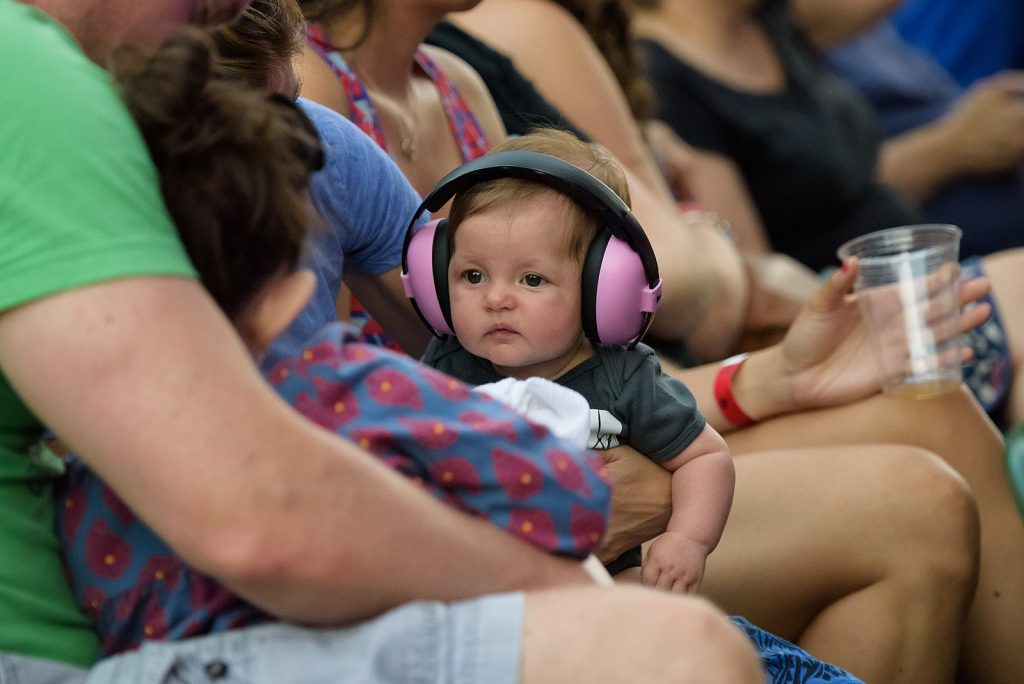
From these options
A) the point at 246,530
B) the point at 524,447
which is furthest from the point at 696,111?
the point at 246,530

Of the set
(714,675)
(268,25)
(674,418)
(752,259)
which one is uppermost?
(268,25)

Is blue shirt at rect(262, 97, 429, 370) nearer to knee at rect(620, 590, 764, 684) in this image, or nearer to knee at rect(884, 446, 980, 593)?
knee at rect(620, 590, 764, 684)

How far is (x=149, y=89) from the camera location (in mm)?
1077

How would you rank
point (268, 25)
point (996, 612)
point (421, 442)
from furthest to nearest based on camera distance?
point (996, 612)
point (268, 25)
point (421, 442)

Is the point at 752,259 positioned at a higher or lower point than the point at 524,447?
lower

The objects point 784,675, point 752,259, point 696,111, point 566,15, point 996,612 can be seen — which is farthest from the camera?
point 696,111

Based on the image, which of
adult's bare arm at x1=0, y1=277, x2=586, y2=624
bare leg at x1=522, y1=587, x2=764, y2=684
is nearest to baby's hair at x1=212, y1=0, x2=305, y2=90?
adult's bare arm at x1=0, y1=277, x2=586, y2=624

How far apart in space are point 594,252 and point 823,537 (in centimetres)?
52

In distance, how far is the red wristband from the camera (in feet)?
6.81

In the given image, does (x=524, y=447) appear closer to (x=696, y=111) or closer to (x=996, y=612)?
(x=996, y=612)

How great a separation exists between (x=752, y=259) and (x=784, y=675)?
157cm

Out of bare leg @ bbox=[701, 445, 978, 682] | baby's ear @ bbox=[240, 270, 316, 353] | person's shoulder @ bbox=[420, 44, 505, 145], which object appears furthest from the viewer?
person's shoulder @ bbox=[420, 44, 505, 145]

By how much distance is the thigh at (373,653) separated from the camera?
1058 millimetres

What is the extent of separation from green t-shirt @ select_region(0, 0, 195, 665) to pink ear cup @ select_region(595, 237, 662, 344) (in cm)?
55
